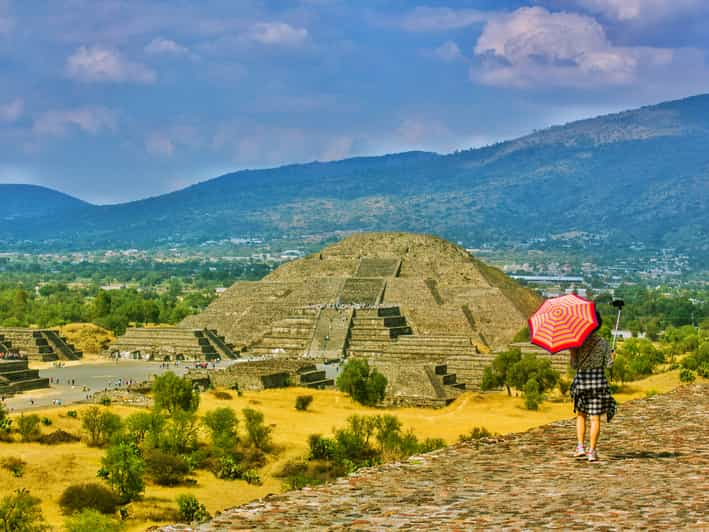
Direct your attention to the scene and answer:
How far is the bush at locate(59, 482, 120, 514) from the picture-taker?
31438 millimetres

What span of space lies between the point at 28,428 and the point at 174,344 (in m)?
36.6

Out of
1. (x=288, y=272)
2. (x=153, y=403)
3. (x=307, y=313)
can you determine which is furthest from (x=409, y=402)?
(x=288, y=272)

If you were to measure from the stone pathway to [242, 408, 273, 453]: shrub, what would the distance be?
27794 millimetres

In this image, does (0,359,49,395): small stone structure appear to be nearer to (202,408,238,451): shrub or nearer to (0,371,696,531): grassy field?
(0,371,696,531): grassy field

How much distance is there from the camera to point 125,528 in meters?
29.6

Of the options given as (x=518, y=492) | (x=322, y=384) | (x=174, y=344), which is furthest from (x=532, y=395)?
(x=518, y=492)

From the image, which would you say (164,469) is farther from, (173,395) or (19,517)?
(173,395)

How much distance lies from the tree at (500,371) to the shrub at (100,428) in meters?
25.2

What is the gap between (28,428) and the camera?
40.9 meters

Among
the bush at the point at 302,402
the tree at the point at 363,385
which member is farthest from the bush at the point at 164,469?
the tree at the point at 363,385

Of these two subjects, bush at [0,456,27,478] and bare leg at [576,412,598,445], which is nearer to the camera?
bare leg at [576,412,598,445]

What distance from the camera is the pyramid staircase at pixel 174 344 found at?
2997 inches

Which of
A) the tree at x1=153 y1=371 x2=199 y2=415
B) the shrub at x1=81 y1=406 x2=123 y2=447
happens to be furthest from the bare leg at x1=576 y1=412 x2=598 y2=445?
the tree at x1=153 y1=371 x2=199 y2=415

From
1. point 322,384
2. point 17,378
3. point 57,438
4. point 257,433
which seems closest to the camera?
point 57,438
